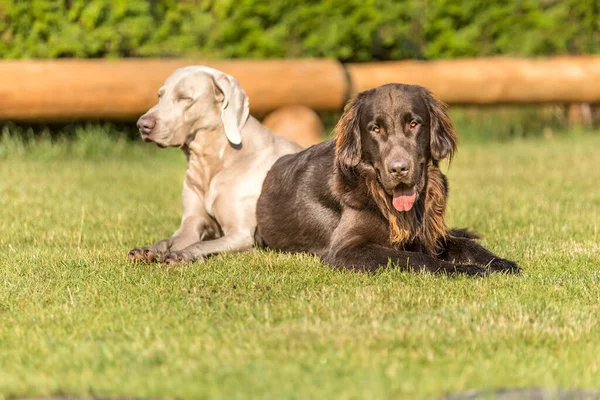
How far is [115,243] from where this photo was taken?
247 inches

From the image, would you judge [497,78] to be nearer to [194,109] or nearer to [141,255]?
[194,109]

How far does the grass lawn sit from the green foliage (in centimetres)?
401

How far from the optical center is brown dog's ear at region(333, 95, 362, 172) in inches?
214

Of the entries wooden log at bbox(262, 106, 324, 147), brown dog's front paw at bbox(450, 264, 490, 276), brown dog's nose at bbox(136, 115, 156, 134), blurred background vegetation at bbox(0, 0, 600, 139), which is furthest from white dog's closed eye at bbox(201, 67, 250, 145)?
blurred background vegetation at bbox(0, 0, 600, 139)

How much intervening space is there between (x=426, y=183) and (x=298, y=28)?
283 inches

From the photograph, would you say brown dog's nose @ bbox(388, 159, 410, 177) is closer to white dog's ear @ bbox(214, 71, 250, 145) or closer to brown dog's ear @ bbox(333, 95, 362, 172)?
brown dog's ear @ bbox(333, 95, 362, 172)

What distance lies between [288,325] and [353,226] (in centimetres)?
154

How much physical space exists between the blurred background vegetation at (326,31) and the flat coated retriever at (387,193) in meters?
5.94

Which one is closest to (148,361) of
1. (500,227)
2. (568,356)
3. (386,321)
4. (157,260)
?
(386,321)

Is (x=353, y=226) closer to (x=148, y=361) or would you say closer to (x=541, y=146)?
(x=148, y=361)

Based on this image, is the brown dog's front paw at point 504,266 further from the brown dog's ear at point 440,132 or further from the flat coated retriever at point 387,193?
the brown dog's ear at point 440,132

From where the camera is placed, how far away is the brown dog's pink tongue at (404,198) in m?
5.27

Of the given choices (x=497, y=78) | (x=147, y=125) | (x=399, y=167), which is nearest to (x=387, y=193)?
(x=399, y=167)

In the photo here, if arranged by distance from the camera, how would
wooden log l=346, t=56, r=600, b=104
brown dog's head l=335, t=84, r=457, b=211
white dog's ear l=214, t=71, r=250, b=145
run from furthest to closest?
wooden log l=346, t=56, r=600, b=104, white dog's ear l=214, t=71, r=250, b=145, brown dog's head l=335, t=84, r=457, b=211
